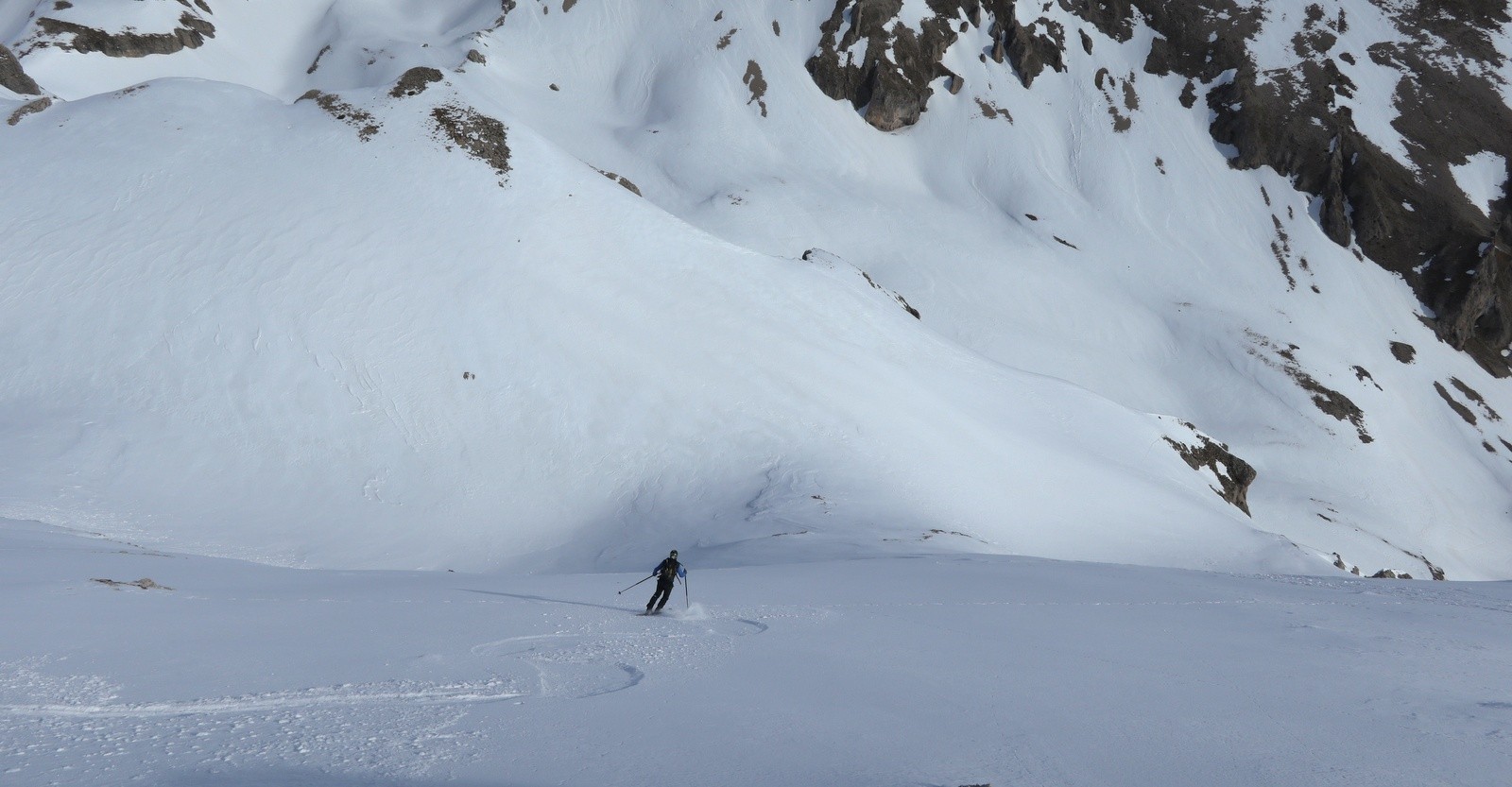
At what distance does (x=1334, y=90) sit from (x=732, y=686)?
9656cm

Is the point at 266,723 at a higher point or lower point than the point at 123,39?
higher

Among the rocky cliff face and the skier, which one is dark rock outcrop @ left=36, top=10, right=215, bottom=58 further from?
the skier

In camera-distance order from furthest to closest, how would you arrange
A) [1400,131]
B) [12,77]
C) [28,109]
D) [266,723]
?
[1400,131]
[12,77]
[28,109]
[266,723]

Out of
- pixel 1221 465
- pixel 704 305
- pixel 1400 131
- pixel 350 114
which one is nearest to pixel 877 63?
pixel 1400 131

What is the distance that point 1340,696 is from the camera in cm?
855

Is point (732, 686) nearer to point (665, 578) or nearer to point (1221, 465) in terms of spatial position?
point (665, 578)

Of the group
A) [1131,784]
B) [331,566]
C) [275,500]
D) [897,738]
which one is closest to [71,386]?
[275,500]

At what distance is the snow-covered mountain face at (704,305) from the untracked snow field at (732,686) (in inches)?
363

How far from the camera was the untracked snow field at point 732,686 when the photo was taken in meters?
6.51

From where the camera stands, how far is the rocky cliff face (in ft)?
248

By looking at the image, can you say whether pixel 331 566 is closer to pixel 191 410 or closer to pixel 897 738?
pixel 191 410

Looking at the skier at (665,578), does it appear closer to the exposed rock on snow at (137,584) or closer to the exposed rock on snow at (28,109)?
the exposed rock on snow at (137,584)

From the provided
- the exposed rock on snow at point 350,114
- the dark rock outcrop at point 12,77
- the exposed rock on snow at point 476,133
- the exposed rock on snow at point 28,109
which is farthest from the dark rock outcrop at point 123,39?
the exposed rock on snow at point 476,133

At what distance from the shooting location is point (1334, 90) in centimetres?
8344
